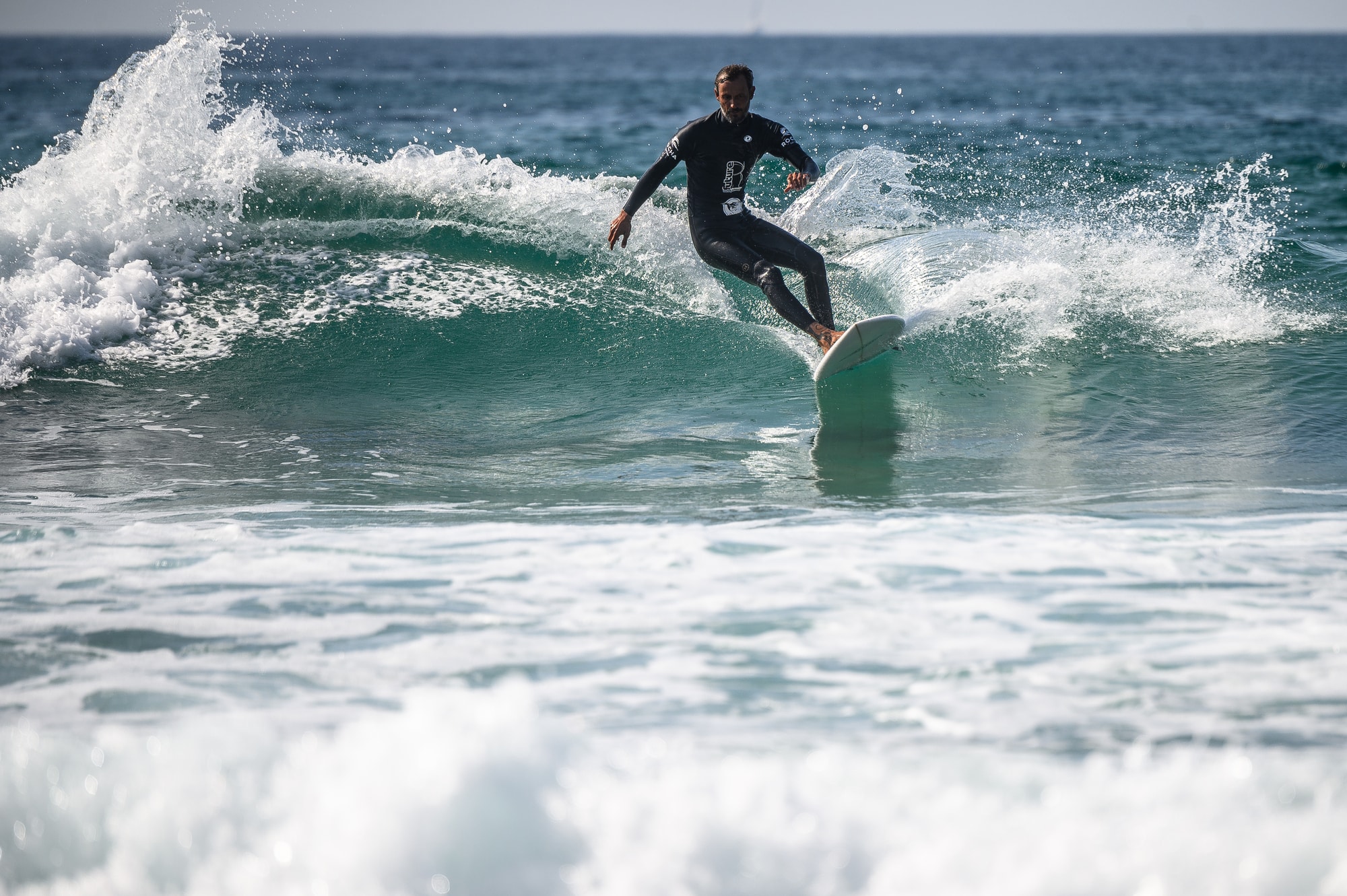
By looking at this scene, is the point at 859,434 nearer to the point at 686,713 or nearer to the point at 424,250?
the point at 686,713

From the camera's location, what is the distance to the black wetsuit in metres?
6.24

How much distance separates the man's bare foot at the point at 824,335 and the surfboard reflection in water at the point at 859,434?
0.30 meters

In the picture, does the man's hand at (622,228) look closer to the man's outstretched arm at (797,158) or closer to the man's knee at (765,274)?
the man's knee at (765,274)

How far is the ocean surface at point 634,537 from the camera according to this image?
2350 mm

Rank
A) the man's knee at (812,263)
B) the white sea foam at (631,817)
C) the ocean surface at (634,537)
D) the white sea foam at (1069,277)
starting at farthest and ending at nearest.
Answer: the white sea foam at (1069,277), the man's knee at (812,263), the ocean surface at (634,537), the white sea foam at (631,817)

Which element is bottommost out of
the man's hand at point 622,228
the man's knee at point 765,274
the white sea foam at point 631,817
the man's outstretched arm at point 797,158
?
the white sea foam at point 631,817

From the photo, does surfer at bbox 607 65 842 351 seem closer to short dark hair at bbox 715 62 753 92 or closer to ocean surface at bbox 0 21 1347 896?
short dark hair at bbox 715 62 753 92

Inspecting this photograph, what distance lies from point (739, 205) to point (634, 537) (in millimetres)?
3073

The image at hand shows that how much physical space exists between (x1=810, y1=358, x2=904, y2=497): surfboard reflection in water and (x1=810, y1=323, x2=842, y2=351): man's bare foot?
30 cm

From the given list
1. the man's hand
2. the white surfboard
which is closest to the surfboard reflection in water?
the white surfboard

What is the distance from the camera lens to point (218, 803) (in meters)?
2.42

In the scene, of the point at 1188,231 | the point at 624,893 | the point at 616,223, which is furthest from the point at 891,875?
the point at 1188,231

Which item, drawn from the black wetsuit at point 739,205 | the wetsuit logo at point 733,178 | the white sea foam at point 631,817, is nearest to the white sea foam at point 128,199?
the black wetsuit at point 739,205

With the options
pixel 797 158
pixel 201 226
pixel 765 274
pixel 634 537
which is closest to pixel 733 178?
pixel 797 158
